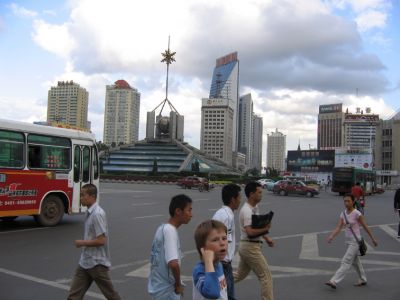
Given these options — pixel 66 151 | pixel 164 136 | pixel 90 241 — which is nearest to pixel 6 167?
pixel 66 151

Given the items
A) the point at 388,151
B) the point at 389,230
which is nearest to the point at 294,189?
the point at 389,230

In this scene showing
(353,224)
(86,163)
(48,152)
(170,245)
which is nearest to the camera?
(170,245)

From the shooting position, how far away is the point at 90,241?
5.21m

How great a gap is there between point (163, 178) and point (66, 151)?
175 feet

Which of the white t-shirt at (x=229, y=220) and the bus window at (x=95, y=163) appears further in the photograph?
the bus window at (x=95, y=163)

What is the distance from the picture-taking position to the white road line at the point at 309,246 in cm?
1029

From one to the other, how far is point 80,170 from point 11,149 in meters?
2.57

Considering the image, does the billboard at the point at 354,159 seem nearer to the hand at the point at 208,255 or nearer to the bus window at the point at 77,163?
the bus window at the point at 77,163

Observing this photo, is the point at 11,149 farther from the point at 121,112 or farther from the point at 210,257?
the point at 121,112

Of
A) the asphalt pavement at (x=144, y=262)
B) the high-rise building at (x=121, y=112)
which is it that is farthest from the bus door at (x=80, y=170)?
the high-rise building at (x=121, y=112)

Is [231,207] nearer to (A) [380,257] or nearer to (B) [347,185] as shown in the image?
(A) [380,257]

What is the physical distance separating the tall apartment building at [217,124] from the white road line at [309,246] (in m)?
155

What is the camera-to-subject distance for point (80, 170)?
49.3 ft

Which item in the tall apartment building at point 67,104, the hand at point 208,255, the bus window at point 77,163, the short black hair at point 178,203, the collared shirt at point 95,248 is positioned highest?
the tall apartment building at point 67,104
